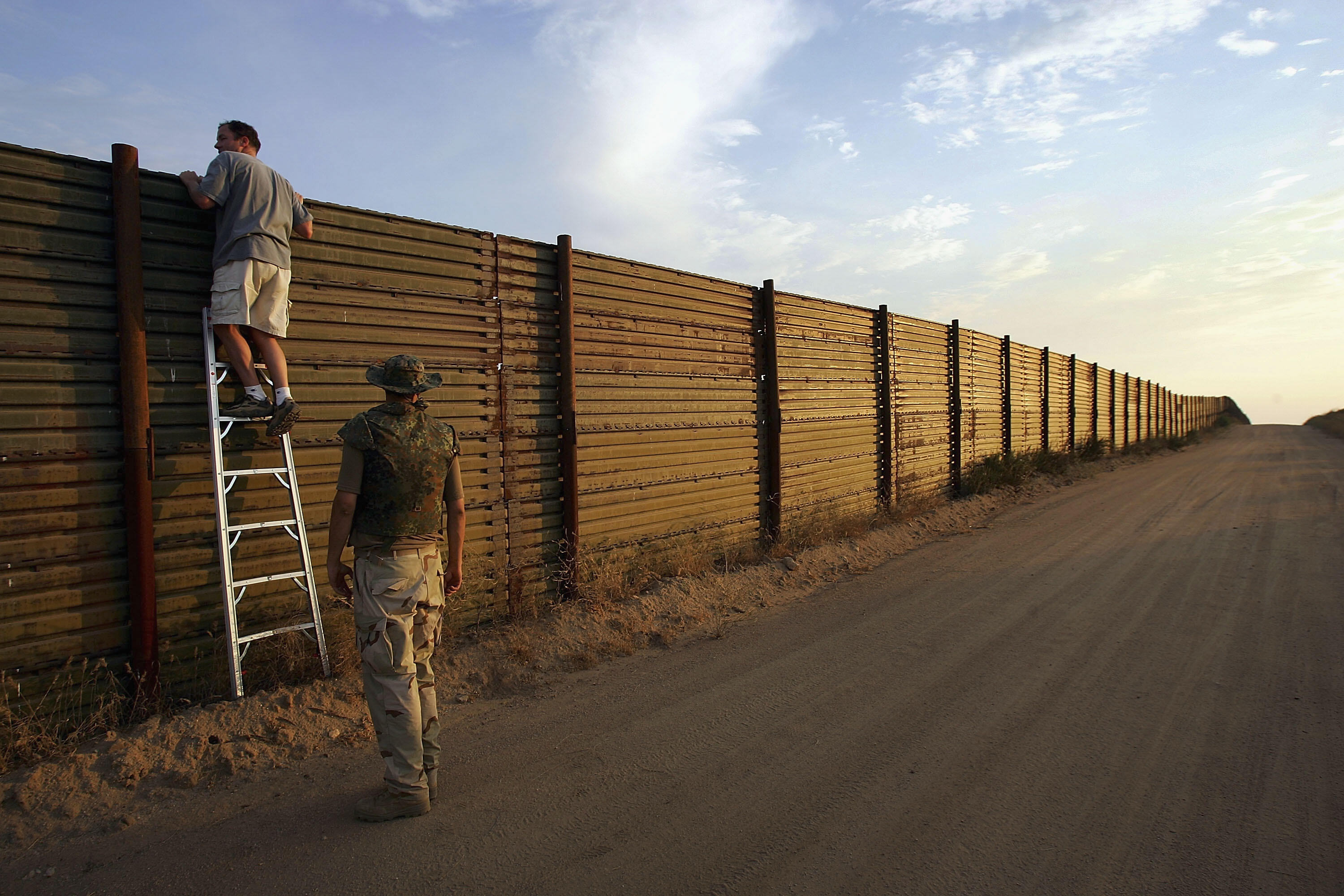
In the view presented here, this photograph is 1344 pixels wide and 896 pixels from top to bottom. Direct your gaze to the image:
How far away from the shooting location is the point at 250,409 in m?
3.86

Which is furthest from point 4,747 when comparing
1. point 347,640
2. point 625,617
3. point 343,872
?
point 625,617

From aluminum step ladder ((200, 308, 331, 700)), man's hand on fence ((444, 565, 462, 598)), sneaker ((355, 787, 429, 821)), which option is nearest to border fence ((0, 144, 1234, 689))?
aluminum step ladder ((200, 308, 331, 700))

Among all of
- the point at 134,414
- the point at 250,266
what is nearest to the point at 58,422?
the point at 134,414

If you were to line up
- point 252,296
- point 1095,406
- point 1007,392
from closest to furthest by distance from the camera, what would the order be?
point 252,296
point 1007,392
point 1095,406

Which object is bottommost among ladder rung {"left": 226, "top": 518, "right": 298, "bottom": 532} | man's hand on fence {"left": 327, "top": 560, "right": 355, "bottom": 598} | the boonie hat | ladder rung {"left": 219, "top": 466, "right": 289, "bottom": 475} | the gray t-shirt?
man's hand on fence {"left": 327, "top": 560, "right": 355, "bottom": 598}

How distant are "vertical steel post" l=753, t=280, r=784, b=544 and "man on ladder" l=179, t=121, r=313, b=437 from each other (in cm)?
514

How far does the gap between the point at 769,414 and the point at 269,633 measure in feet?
18.4

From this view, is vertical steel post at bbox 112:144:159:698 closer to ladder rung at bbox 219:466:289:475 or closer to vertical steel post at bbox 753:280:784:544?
ladder rung at bbox 219:466:289:475

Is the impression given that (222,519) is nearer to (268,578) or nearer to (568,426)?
(268,578)

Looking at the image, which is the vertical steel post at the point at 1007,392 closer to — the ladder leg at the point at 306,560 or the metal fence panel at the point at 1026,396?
the metal fence panel at the point at 1026,396

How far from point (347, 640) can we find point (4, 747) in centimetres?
153

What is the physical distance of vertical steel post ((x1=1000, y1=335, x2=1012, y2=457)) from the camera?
14.8 m

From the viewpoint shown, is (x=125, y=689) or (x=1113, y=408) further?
(x=1113, y=408)

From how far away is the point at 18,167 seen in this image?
3432mm
